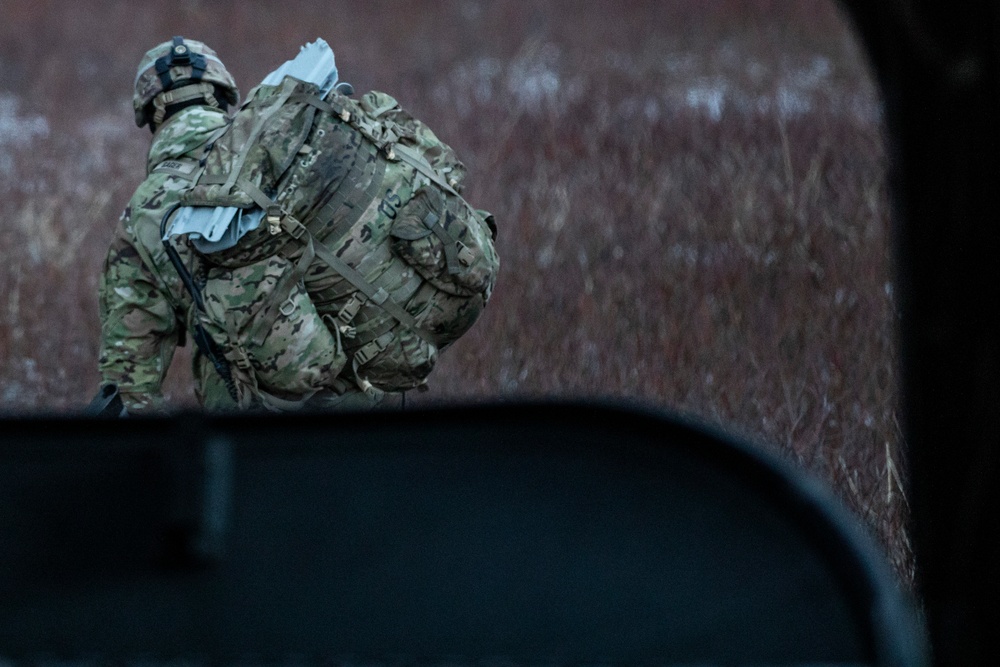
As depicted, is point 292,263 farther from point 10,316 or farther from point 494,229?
point 10,316

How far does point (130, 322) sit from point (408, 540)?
283 cm

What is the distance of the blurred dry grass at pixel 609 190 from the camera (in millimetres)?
6082

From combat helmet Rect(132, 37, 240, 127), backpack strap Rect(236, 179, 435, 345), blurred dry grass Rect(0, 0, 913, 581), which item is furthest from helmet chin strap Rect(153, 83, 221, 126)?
blurred dry grass Rect(0, 0, 913, 581)

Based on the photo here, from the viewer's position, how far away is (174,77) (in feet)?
13.1

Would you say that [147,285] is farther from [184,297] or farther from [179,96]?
[179,96]

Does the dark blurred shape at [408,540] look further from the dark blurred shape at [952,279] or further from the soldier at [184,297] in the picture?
the soldier at [184,297]

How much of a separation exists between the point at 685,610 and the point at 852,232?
6747 millimetres

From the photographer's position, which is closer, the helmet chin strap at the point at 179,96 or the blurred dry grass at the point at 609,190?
the helmet chin strap at the point at 179,96

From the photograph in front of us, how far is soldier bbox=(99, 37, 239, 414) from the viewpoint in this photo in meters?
3.81

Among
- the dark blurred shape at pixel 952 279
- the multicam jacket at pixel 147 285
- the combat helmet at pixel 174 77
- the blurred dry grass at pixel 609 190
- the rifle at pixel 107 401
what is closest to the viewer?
the dark blurred shape at pixel 952 279

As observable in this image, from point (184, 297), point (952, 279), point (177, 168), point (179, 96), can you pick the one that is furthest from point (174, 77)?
point (952, 279)

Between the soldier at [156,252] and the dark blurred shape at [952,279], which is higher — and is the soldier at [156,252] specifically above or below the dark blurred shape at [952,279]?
above

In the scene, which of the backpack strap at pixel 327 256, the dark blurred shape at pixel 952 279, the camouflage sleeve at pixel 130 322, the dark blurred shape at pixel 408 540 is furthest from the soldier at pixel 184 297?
the dark blurred shape at pixel 952 279

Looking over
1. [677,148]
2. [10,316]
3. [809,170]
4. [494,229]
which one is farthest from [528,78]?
[494,229]
